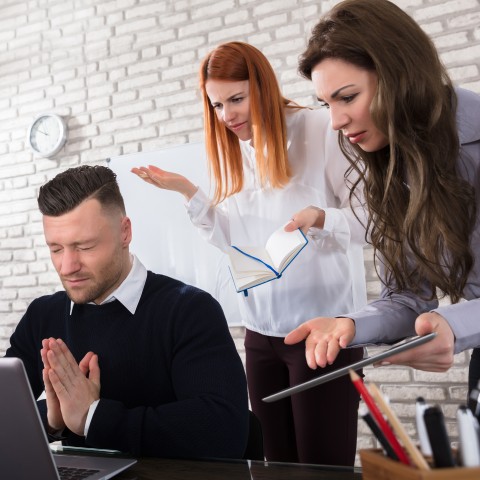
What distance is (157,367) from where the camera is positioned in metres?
1.52

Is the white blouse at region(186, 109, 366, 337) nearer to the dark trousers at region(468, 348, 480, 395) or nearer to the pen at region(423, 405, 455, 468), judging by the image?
the dark trousers at region(468, 348, 480, 395)

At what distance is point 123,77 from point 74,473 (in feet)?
9.67

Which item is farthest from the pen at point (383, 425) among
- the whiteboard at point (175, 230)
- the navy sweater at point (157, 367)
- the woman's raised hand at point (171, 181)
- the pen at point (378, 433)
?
the whiteboard at point (175, 230)

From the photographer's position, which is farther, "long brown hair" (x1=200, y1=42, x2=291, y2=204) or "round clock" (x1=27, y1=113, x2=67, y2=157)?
"round clock" (x1=27, y1=113, x2=67, y2=157)

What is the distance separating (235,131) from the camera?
211cm

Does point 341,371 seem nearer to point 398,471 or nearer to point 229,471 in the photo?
point 398,471

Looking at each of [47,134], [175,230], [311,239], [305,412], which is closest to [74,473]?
[305,412]

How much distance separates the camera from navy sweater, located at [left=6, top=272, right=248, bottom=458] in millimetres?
1310

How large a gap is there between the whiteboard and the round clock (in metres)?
0.44

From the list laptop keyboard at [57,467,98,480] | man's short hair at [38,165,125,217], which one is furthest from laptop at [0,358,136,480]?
man's short hair at [38,165,125,217]

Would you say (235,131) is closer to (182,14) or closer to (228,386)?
(228,386)

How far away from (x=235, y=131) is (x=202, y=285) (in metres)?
1.44

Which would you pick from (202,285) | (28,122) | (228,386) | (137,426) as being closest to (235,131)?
(228,386)

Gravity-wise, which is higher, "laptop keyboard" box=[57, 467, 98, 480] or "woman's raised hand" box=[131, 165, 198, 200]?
"woman's raised hand" box=[131, 165, 198, 200]
